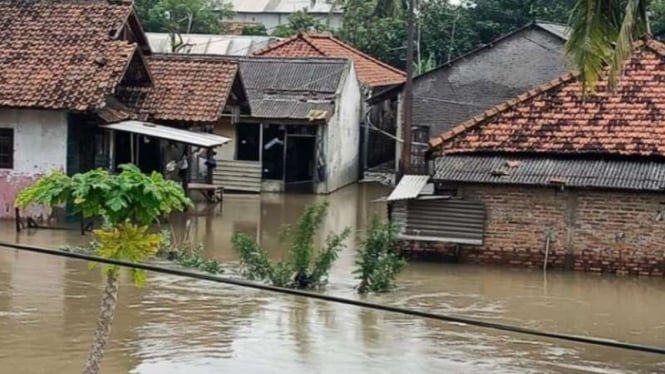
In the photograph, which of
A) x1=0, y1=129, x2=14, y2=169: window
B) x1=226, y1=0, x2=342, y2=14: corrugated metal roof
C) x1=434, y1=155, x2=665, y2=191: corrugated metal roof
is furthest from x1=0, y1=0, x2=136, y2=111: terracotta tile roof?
x1=226, y1=0, x2=342, y2=14: corrugated metal roof

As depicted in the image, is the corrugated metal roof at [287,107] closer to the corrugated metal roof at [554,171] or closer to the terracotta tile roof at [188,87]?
the terracotta tile roof at [188,87]

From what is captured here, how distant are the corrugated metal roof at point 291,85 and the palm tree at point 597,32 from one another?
55.7 feet

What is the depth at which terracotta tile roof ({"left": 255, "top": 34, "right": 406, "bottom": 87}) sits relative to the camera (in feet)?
132

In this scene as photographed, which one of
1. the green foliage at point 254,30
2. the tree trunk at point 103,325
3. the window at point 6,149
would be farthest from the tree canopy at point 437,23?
the tree trunk at point 103,325

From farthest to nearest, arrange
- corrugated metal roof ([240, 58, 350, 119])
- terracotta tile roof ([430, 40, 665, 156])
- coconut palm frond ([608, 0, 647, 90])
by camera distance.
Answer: corrugated metal roof ([240, 58, 350, 119]) → terracotta tile roof ([430, 40, 665, 156]) → coconut palm frond ([608, 0, 647, 90])

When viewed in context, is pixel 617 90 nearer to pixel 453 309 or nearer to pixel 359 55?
pixel 453 309

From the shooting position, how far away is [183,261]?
19.1m

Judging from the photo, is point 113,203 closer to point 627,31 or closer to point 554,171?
point 627,31

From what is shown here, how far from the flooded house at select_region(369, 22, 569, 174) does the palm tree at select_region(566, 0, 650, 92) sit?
15.9 m

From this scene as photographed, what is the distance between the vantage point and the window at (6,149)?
24.8 m

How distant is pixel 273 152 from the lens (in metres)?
34.0

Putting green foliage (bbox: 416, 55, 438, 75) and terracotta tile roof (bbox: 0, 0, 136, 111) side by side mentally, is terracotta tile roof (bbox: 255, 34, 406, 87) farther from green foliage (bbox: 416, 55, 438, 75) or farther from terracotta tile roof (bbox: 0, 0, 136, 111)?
terracotta tile roof (bbox: 0, 0, 136, 111)

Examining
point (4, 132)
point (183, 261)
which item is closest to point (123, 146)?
point (4, 132)

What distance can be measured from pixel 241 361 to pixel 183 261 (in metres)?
6.20
